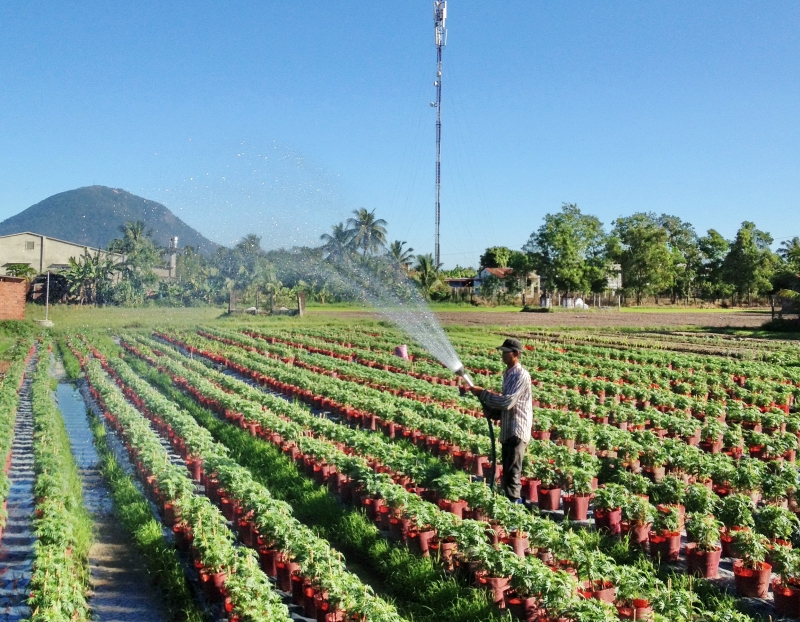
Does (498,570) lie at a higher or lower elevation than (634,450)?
lower

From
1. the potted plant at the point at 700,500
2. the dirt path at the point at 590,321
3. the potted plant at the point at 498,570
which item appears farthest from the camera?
the dirt path at the point at 590,321

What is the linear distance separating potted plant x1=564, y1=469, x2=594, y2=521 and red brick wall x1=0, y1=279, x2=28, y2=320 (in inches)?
1300

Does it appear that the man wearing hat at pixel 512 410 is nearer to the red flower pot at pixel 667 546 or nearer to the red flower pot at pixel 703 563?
the red flower pot at pixel 667 546

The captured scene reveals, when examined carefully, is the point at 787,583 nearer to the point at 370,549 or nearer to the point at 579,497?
the point at 579,497

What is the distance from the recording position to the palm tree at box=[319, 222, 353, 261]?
58125 mm

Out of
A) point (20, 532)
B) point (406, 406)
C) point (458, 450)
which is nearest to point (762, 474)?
point (458, 450)

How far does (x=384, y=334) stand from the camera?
34.0 metres

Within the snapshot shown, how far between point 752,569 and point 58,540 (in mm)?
6309

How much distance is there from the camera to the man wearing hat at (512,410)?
7.57 m

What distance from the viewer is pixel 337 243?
6406 cm

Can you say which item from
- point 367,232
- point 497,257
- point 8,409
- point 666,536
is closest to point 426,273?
point 367,232

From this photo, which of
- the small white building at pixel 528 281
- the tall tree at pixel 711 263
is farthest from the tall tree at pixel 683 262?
the small white building at pixel 528 281

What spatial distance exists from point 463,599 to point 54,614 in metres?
3.07

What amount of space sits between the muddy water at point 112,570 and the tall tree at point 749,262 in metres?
76.5
